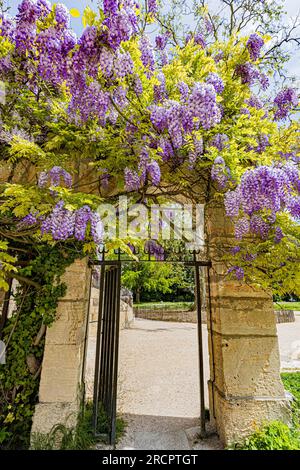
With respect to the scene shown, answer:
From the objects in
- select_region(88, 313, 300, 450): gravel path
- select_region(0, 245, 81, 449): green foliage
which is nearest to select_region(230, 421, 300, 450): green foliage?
select_region(88, 313, 300, 450): gravel path

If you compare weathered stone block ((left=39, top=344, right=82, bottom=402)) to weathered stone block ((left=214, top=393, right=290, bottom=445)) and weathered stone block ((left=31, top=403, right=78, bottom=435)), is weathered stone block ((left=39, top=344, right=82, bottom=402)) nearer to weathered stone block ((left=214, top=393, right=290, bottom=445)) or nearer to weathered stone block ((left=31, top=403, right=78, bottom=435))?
weathered stone block ((left=31, top=403, right=78, bottom=435))

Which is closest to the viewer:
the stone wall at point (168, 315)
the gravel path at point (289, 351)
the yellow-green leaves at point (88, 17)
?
the yellow-green leaves at point (88, 17)

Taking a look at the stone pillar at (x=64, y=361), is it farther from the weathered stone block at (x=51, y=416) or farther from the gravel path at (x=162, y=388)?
the gravel path at (x=162, y=388)

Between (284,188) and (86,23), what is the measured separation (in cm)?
198

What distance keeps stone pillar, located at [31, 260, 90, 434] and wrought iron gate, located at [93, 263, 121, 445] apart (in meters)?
0.33

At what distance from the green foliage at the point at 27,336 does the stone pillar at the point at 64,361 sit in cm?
10

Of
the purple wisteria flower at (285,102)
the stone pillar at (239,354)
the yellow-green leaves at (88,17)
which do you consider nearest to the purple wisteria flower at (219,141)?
the stone pillar at (239,354)

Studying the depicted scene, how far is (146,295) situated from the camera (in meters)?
20.5

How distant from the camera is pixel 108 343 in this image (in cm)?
329

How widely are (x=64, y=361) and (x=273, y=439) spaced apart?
6.85ft

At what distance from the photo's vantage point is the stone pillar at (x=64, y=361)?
263cm

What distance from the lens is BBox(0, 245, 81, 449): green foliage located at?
2662mm

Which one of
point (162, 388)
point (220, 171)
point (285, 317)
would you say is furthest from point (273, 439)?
point (285, 317)
